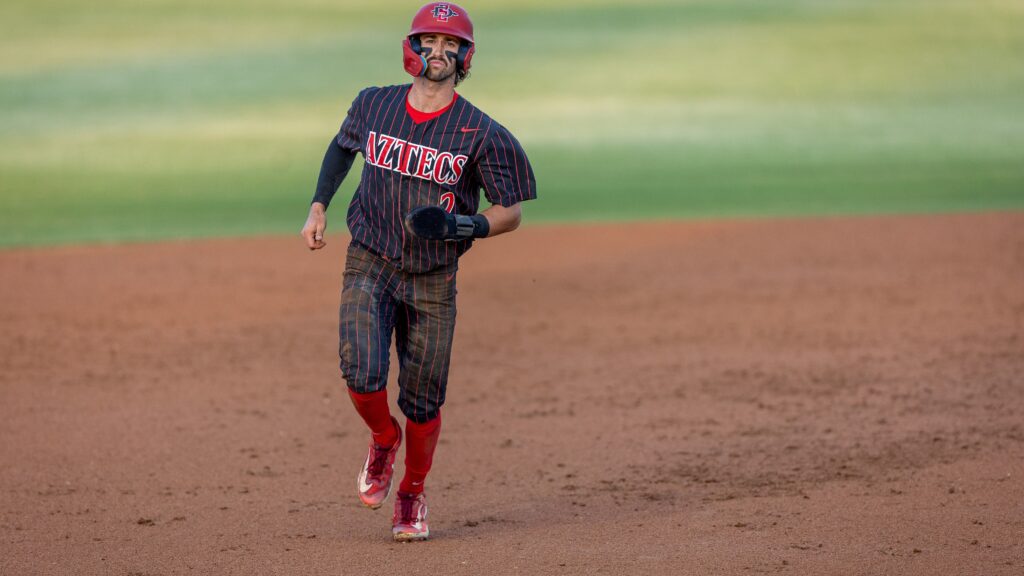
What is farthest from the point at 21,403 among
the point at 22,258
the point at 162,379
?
the point at 22,258

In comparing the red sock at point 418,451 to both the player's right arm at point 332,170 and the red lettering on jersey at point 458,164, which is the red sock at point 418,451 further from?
the red lettering on jersey at point 458,164

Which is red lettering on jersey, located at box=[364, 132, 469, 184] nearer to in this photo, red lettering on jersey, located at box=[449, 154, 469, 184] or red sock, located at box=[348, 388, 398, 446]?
red lettering on jersey, located at box=[449, 154, 469, 184]

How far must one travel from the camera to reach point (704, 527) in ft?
20.4

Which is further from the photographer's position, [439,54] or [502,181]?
[502,181]

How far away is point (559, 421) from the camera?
9312 mm

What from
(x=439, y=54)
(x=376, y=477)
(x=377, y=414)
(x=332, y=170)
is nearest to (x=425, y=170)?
(x=439, y=54)

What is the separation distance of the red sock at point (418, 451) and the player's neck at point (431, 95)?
57.2 inches

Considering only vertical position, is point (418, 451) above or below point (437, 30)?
below

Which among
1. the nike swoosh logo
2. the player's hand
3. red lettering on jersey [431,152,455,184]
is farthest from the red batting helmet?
the nike swoosh logo

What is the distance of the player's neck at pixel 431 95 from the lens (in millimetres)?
5668

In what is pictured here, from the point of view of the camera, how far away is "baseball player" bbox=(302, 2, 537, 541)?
18.5ft

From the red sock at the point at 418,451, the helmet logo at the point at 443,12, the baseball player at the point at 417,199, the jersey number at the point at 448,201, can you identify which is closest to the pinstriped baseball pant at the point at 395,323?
the baseball player at the point at 417,199

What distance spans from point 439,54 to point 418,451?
5.99 ft

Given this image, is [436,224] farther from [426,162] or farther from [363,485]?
[363,485]
